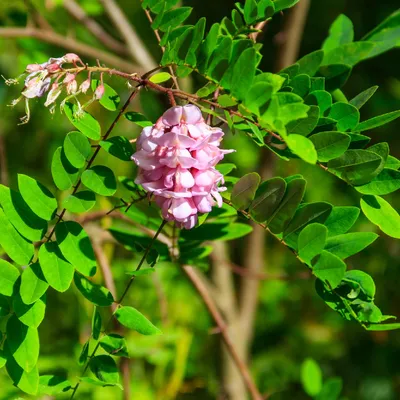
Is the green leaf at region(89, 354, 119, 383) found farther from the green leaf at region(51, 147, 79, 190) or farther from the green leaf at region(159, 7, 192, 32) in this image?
the green leaf at region(159, 7, 192, 32)

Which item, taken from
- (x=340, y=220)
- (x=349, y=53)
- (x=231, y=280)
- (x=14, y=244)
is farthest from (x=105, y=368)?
(x=231, y=280)

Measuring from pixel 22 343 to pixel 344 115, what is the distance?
0.32 m

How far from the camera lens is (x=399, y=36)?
0.67m

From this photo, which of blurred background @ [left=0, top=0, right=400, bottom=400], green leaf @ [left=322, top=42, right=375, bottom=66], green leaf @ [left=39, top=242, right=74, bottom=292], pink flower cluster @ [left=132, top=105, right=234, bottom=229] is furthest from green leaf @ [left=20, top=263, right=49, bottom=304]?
blurred background @ [left=0, top=0, right=400, bottom=400]

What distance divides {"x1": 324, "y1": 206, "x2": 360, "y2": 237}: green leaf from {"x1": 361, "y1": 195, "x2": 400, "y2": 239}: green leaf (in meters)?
0.02

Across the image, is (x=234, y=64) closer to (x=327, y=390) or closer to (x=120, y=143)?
(x=120, y=143)

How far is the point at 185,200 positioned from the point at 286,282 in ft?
3.43

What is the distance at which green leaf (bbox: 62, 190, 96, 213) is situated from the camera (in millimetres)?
530

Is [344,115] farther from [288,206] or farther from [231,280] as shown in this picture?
[231,280]

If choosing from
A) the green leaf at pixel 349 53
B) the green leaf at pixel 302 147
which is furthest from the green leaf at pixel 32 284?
the green leaf at pixel 349 53

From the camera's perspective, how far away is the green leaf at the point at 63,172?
0.53 metres

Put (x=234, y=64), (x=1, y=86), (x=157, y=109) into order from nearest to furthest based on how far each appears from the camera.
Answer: (x=234, y=64)
(x=157, y=109)
(x=1, y=86)

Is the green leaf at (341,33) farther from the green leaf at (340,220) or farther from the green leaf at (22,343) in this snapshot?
the green leaf at (22,343)

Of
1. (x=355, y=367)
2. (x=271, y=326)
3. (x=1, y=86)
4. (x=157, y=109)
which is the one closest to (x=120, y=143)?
(x=157, y=109)
